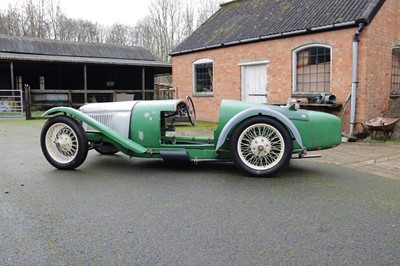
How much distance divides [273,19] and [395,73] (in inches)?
169

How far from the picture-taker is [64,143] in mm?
5512

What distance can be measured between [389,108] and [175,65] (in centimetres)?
914

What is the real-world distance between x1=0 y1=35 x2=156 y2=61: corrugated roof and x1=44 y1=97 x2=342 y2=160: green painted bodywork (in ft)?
74.4

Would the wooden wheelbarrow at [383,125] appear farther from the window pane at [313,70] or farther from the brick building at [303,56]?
the window pane at [313,70]

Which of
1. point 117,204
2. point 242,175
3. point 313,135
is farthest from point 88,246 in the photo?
point 313,135

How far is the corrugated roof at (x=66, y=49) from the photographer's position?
2523cm

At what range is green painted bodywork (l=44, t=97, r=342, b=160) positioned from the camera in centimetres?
509

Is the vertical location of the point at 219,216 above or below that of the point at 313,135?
below

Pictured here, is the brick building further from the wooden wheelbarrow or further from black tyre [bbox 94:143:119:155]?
black tyre [bbox 94:143:119:155]

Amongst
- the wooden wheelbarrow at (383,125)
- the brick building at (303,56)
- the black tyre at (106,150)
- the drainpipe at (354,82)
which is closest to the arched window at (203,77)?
the brick building at (303,56)

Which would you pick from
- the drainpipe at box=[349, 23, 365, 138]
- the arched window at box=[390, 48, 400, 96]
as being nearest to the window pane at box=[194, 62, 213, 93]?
the drainpipe at box=[349, 23, 365, 138]

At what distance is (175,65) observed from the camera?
1627 centimetres

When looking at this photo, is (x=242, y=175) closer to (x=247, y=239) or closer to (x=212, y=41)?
(x=247, y=239)

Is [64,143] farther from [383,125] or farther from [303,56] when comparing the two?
[303,56]
